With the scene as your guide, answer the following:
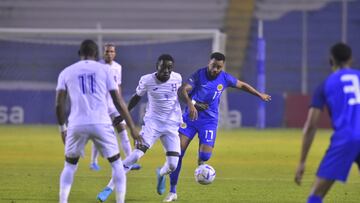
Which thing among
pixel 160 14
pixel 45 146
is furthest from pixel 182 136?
pixel 160 14

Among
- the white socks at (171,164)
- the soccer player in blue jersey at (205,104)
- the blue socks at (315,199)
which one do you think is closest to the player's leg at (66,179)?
the white socks at (171,164)

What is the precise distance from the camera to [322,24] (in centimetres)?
3628

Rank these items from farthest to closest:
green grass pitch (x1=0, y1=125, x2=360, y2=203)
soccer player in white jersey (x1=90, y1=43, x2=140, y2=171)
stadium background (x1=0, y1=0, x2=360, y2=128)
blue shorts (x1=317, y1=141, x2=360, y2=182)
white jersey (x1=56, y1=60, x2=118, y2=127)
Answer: stadium background (x1=0, y1=0, x2=360, y2=128) < soccer player in white jersey (x1=90, y1=43, x2=140, y2=171) < green grass pitch (x1=0, y1=125, x2=360, y2=203) < white jersey (x1=56, y1=60, x2=118, y2=127) < blue shorts (x1=317, y1=141, x2=360, y2=182)

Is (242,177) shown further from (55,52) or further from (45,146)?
(55,52)

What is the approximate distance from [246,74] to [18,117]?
911cm

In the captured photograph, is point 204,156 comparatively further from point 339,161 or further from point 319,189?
point 339,161

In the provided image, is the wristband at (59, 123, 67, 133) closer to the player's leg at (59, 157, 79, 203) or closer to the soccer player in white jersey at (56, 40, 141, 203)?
the soccer player in white jersey at (56, 40, 141, 203)

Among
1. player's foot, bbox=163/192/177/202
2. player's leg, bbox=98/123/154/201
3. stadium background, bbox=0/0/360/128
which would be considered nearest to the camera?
player's leg, bbox=98/123/154/201

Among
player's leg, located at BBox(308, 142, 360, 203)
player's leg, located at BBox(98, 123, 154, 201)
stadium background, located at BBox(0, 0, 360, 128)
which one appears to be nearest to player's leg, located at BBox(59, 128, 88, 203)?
player's leg, located at BBox(98, 123, 154, 201)

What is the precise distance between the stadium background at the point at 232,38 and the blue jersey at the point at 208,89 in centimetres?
1842

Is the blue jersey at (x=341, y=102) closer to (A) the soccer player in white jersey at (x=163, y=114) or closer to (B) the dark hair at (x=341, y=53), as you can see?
(B) the dark hair at (x=341, y=53)

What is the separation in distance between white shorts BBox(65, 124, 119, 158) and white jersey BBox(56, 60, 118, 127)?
2.8 inches

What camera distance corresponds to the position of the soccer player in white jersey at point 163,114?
1248cm

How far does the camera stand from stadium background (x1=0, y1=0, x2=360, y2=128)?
105 feet
